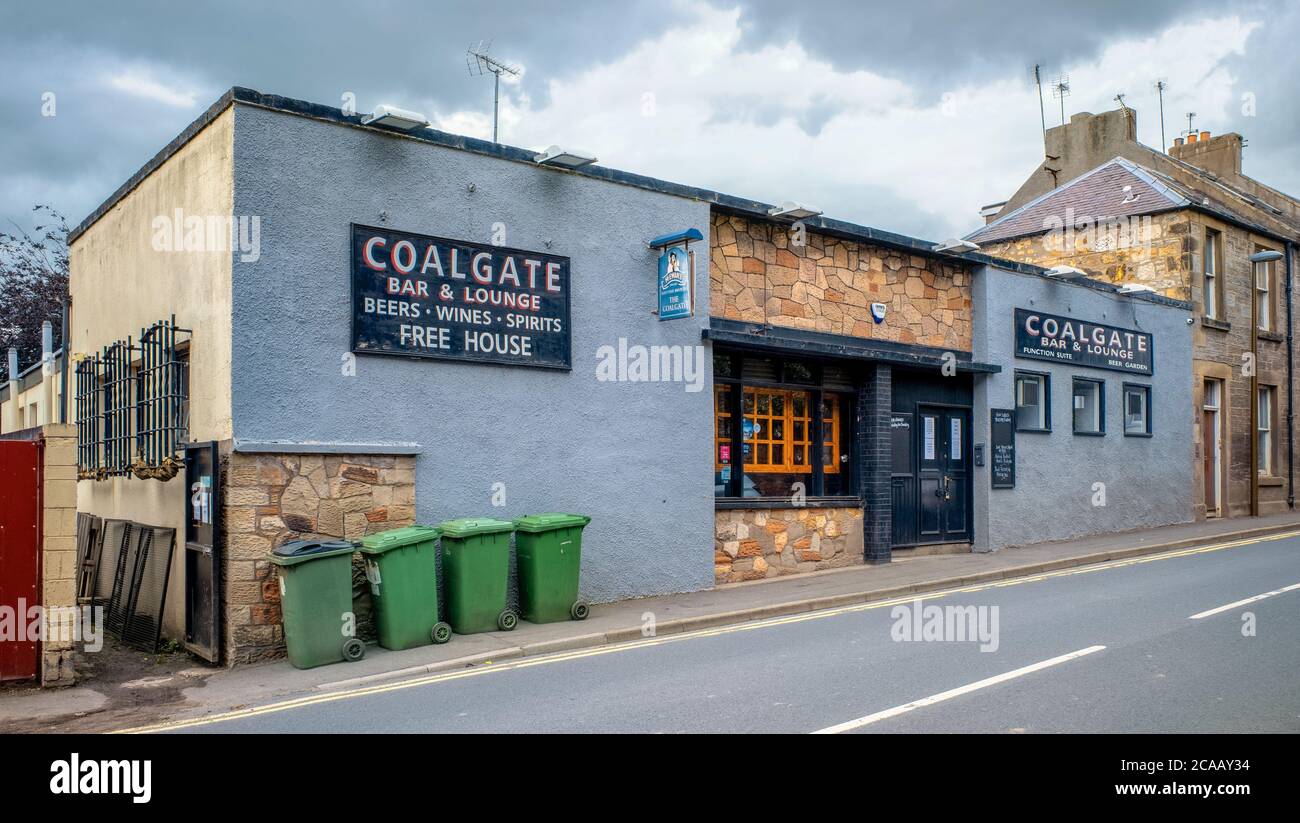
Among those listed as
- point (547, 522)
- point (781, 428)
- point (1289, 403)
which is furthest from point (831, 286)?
point (1289, 403)

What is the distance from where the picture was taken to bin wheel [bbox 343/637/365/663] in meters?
9.00

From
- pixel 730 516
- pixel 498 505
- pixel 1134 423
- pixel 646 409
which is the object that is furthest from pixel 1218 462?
pixel 498 505

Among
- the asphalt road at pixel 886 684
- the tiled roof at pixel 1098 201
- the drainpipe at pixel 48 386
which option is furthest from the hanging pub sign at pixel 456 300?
the tiled roof at pixel 1098 201

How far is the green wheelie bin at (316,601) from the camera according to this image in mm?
8820

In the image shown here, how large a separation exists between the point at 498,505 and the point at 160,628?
373 centimetres

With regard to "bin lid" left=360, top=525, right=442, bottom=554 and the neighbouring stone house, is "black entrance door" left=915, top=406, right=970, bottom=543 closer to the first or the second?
the neighbouring stone house

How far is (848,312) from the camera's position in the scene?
15.2 m

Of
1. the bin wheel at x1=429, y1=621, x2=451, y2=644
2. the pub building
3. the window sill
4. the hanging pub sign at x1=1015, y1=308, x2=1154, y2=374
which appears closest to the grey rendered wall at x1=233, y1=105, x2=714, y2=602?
the pub building

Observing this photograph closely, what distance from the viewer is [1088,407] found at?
19.9 meters

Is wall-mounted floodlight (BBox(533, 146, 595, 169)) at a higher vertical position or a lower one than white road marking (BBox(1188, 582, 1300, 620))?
higher

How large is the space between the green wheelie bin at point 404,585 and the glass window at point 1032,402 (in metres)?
12.0

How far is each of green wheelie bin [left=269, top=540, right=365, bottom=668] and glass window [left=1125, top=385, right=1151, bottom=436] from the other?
674 inches

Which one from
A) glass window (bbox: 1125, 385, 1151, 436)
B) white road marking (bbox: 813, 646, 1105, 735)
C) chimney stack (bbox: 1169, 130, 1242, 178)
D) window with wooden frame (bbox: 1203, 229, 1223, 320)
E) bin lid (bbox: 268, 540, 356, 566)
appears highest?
chimney stack (bbox: 1169, 130, 1242, 178)

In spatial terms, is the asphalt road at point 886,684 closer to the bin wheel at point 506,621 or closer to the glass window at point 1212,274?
the bin wheel at point 506,621
